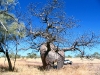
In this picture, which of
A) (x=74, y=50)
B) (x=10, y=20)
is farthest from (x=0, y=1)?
(x=74, y=50)

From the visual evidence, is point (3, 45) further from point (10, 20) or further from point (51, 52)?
point (51, 52)


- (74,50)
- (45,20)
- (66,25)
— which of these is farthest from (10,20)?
(74,50)

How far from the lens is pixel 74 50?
2919cm

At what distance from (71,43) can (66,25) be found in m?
2.20

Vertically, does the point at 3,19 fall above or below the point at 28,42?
above

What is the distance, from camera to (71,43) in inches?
1137

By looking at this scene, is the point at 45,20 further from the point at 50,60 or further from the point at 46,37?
the point at 50,60

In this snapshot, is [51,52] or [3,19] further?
[51,52]

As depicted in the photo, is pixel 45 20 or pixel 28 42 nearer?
pixel 45 20

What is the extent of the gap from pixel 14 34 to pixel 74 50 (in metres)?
8.90

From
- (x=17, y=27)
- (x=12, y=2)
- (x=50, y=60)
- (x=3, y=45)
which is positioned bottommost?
(x=50, y=60)

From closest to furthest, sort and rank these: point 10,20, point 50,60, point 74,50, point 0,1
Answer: point 0,1, point 10,20, point 50,60, point 74,50

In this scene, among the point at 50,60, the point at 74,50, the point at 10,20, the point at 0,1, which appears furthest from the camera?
the point at 74,50

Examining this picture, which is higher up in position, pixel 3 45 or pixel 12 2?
pixel 12 2
